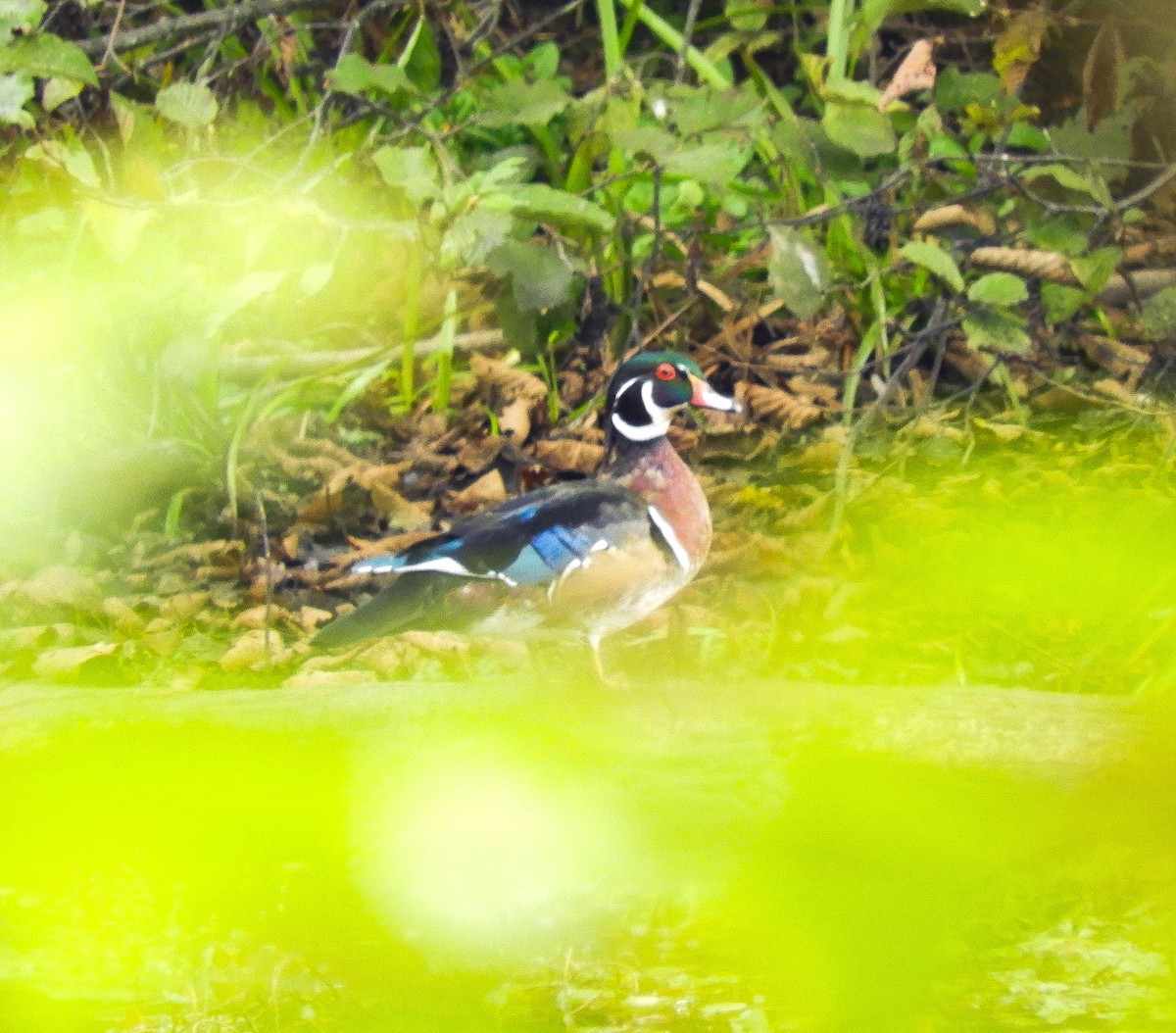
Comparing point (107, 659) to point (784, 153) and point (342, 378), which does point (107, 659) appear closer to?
point (342, 378)

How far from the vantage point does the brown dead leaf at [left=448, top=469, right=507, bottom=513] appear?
3328 millimetres

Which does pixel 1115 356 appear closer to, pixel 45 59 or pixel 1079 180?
pixel 1079 180

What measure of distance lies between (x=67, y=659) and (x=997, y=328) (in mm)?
1805

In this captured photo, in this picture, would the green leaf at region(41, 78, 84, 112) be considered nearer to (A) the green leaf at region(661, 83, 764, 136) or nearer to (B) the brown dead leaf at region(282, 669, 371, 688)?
(A) the green leaf at region(661, 83, 764, 136)

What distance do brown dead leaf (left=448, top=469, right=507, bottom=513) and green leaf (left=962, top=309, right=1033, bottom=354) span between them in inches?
A: 37.8

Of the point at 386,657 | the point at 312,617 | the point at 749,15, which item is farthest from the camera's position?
the point at 749,15

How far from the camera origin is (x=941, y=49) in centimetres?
460

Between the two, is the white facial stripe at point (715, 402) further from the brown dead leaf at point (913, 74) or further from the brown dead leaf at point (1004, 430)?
the brown dead leaf at point (1004, 430)

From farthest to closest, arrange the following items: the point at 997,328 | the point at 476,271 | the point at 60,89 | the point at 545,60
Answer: the point at 545,60 < the point at 476,271 < the point at 60,89 < the point at 997,328

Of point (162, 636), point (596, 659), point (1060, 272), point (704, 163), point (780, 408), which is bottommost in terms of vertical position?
point (162, 636)

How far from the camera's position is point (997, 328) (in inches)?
126

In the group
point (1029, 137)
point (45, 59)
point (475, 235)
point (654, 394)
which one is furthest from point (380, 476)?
point (1029, 137)

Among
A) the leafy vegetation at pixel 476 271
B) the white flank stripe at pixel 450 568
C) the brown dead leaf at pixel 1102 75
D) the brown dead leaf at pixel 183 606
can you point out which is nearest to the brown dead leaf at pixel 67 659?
the leafy vegetation at pixel 476 271

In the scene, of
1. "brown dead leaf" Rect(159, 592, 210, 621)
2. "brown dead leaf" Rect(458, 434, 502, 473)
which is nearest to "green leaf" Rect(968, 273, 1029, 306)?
"brown dead leaf" Rect(458, 434, 502, 473)
